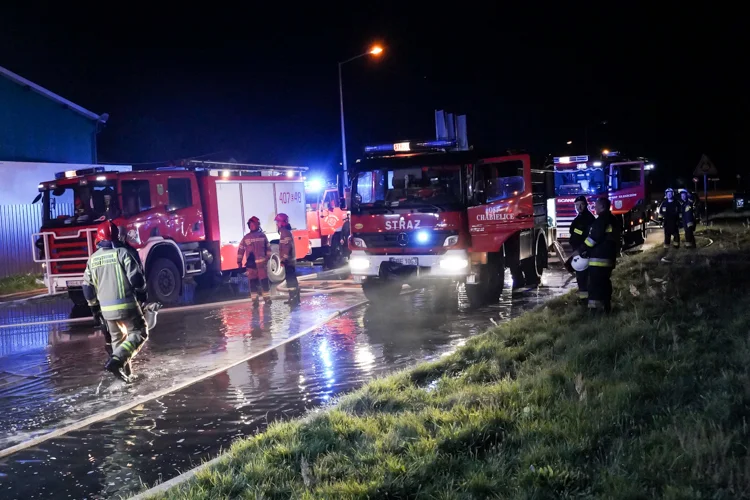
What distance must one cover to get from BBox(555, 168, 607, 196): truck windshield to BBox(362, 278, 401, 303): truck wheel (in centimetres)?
1020

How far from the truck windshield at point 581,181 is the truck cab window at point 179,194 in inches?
456

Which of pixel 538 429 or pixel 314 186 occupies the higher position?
pixel 314 186

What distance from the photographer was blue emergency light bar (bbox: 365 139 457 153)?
12.3 metres

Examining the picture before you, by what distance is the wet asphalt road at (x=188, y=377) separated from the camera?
524 centimetres

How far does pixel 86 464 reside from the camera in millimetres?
5230

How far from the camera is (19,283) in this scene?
1830cm

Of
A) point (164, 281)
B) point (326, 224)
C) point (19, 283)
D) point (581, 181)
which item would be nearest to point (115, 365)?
point (164, 281)

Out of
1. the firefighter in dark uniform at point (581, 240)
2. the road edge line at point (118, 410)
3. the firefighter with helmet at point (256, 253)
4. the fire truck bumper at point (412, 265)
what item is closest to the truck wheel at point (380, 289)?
the fire truck bumper at point (412, 265)

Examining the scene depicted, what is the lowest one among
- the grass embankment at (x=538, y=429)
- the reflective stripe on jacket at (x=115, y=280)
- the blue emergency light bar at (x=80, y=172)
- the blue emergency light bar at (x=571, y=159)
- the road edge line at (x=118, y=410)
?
the road edge line at (x=118, y=410)

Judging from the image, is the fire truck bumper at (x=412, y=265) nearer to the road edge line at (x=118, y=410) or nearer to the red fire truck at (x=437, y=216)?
the red fire truck at (x=437, y=216)

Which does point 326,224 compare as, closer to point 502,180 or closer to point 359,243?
point 359,243

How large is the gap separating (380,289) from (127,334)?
5848 mm

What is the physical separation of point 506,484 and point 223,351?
19.5 ft

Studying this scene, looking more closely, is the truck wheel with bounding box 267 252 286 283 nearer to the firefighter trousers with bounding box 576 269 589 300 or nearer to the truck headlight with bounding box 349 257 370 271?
the truck headlight with bounding box 349 257 370 271
